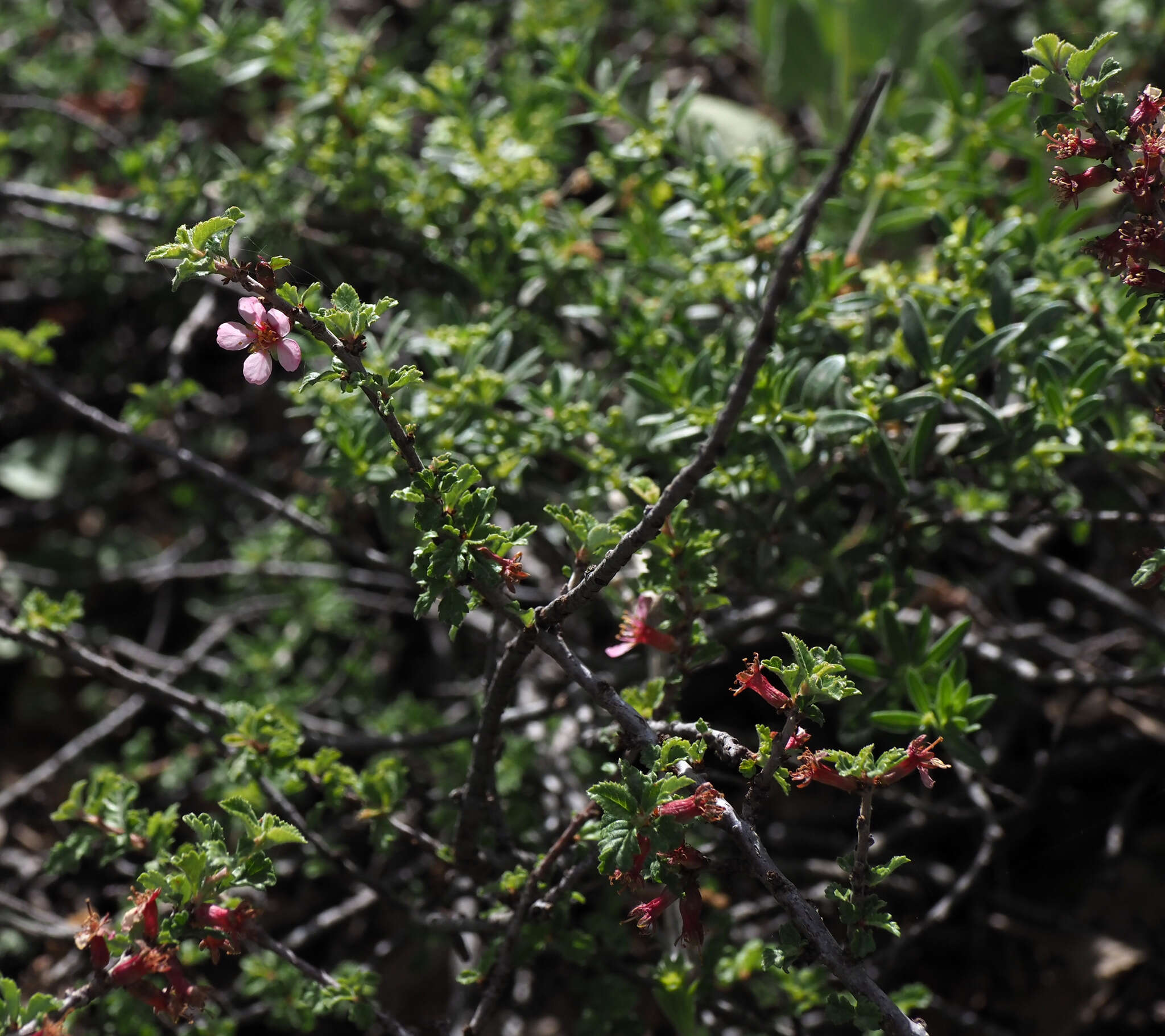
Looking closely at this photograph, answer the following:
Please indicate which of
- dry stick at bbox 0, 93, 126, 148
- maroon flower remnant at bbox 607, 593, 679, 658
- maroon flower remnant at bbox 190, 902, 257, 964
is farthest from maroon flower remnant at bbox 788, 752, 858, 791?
dry stick at bbox 0, 93, 126, 148

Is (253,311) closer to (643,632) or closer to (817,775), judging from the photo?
(643,632)

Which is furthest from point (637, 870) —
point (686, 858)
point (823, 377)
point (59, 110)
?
point (59, 110)

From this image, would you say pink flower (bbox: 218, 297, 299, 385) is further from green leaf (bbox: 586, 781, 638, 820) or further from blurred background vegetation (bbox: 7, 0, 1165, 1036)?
green leaf (bbox: 586, 781, 638, 820)

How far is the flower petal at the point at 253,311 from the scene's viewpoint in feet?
5.43

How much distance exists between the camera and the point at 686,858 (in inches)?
64.1

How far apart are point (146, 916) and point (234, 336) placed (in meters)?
1.00

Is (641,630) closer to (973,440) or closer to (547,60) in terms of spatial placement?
(973,440)

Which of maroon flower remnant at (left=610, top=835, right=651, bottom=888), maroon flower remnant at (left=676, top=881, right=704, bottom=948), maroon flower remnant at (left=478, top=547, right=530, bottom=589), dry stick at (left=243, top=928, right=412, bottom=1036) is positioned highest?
maroon flower remnant at (left=478, top=547, right=530, bottom=589)

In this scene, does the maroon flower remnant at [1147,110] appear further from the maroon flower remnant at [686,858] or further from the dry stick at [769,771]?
the maroon flower remnant at [686,858]

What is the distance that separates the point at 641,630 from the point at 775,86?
9.99 ft

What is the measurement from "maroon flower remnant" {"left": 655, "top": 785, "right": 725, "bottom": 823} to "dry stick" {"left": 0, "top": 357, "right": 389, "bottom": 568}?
4.06 ft

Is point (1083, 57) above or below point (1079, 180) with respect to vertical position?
above

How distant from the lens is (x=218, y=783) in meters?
2.91

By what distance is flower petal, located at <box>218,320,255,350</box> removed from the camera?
65.4 inches
